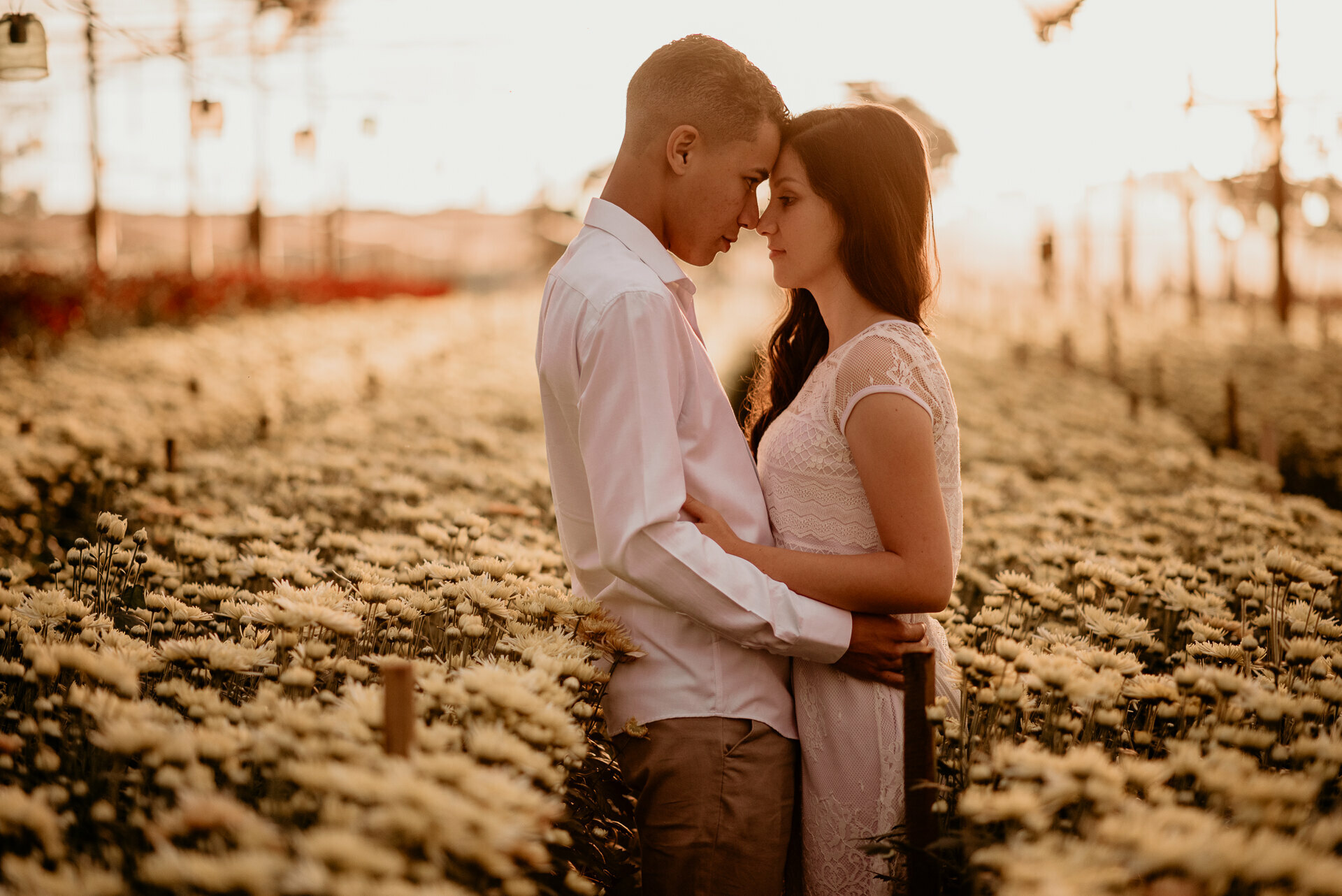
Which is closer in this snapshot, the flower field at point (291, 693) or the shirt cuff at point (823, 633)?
the flower field at point (291, 693)

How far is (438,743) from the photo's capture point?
143 cm

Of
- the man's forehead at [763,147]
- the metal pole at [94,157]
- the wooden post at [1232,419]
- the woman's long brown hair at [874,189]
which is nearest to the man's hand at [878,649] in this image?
the woman's long brown hair at [874,189]

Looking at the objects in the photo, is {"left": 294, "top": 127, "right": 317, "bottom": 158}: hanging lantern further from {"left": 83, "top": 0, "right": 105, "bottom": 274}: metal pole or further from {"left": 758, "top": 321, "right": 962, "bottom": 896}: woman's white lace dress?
{"left": 758, "top": 321, "right": 962, "bottom": 896}: woman's white lace dress

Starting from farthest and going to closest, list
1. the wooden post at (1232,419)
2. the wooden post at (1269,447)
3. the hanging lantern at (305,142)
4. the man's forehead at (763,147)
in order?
the hanging lantern at (305,142), the wooden post at (1232,419), the wooden post at (1269,447), the man's forehead at (763,147)

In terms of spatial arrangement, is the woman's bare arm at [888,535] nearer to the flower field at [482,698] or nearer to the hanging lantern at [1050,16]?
the flower field at [482,698]

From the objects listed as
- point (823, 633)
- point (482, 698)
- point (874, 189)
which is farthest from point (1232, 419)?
point (482, 698)

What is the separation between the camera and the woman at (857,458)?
6.69 ft

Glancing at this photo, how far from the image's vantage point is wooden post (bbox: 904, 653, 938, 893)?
1826mm

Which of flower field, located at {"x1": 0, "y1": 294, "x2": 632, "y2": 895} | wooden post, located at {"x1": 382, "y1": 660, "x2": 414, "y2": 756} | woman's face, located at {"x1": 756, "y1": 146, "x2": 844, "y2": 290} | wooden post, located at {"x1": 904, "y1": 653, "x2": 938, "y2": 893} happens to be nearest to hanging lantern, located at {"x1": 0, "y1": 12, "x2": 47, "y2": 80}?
flower field, located at {"x1": 0, "y1": 294, "x2": 632, "y2": 895}

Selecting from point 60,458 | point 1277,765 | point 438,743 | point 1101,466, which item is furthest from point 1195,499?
point 60,458

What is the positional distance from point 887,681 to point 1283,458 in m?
6.80

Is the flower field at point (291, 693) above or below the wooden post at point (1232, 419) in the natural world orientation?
above

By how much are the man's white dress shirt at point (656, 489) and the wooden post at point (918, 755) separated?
23cm

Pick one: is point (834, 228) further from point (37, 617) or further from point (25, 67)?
point (25, 67)
